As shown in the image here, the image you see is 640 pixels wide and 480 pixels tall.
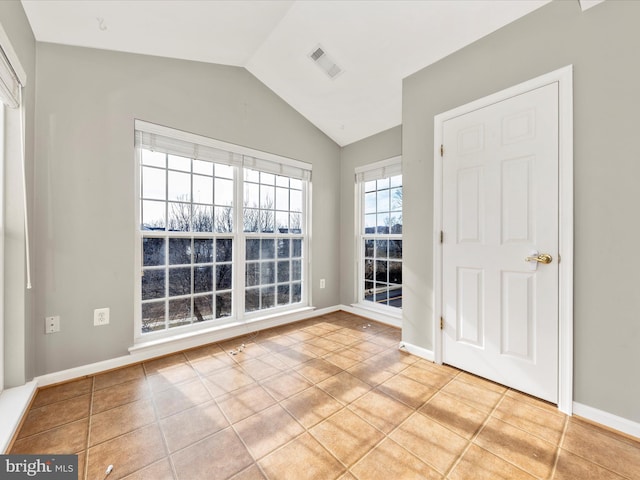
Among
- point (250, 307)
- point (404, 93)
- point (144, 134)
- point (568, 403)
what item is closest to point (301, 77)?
point (404, 93)

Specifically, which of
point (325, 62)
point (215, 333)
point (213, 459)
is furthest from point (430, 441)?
point (325, 62)

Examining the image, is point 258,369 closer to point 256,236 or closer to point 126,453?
point 126,453

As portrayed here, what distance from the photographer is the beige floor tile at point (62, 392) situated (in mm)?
1766

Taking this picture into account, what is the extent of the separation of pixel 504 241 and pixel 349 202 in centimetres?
219

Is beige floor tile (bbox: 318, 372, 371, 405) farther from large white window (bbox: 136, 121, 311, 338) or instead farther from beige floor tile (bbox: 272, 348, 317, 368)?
large white window (bbox: 136, 121, 311, 338)

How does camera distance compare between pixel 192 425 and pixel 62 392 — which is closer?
pixel 192 425

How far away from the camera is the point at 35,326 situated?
1910 millimetres

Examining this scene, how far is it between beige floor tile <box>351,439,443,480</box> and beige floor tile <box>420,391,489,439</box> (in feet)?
1.21

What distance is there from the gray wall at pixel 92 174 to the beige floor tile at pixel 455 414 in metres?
2.43

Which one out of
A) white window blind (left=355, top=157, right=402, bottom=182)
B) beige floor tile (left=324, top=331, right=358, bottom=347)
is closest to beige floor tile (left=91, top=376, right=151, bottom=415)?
beige floor tile (left=324, top=331, right=358, bottom=347)

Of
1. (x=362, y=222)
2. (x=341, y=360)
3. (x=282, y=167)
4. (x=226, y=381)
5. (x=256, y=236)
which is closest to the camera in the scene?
(x=226, y=381)

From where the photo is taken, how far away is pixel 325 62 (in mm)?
2660

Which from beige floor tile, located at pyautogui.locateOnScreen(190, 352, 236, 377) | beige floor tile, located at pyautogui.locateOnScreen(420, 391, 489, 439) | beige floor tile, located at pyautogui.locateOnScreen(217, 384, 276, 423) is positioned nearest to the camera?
beige floor tile, located at pyautogui.locateOnScreen(420, 391, 489, 439)

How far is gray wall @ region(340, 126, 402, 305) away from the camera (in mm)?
3592
